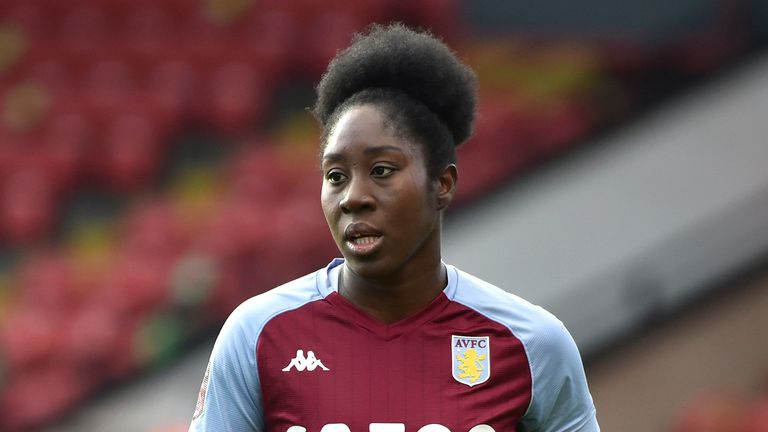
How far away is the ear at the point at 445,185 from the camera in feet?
8.12

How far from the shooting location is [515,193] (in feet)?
25.3

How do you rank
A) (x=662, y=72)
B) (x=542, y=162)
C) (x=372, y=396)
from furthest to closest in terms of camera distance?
(x=662, y=72)
(x=542, y=162)
(x=372, y=396)

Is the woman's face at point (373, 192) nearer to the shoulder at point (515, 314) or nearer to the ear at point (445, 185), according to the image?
the ear at point (445, 185)

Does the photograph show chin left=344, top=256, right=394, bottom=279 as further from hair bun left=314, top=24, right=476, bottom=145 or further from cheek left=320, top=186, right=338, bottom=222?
hair bun left=314, top=24, right=476, bottom=145

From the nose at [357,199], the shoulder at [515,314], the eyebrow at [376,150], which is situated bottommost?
the shoulder at [515,314]

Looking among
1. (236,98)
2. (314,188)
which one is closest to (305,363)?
(314,188)

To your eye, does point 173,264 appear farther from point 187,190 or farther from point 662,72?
point 662,72

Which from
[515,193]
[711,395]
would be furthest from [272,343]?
[515,193]

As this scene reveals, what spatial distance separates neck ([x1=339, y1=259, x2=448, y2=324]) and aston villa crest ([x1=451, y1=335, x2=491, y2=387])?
10cm

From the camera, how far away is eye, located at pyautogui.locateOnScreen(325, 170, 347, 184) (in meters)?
2.38

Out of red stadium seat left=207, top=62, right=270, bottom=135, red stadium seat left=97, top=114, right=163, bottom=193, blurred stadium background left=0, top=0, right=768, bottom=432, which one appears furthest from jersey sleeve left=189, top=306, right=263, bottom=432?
red stadium seat left=207, top=62, right=270, bottom=135

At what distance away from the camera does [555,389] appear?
2.47 m

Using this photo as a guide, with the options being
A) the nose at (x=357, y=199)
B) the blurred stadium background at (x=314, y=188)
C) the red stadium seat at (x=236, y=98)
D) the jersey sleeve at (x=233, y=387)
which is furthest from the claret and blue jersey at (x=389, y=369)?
the red stadium seat at (x=236, y=98)

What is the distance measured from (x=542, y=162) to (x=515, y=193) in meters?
0.30
